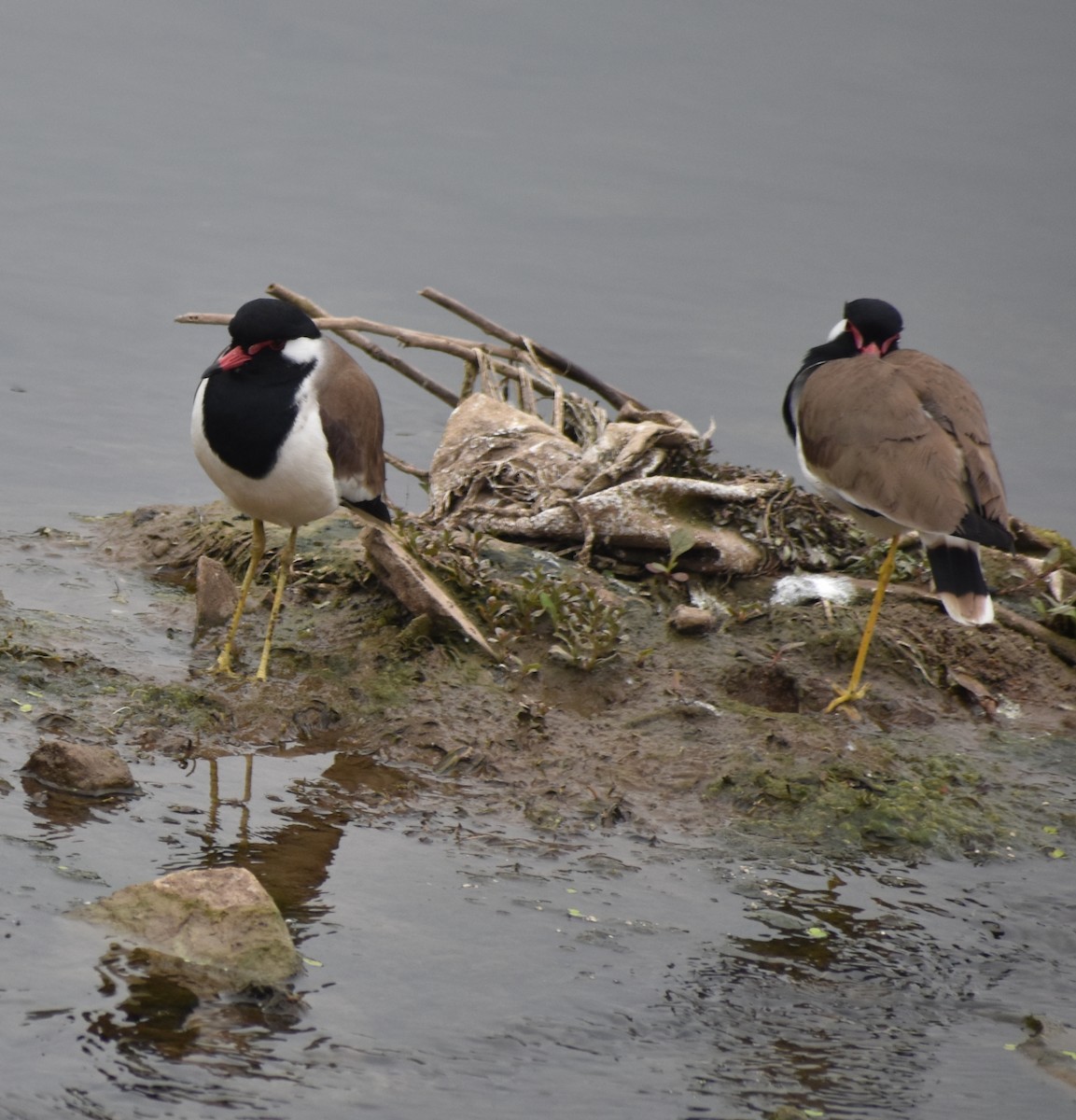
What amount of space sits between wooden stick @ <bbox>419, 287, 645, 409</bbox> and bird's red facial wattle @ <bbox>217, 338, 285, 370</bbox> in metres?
2.64

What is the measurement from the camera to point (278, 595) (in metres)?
7.02

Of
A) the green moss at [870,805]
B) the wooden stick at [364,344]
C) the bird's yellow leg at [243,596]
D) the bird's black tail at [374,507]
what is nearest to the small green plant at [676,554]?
the bird's black tail at [374,507]

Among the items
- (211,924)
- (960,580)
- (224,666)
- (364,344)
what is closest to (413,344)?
(364,344)

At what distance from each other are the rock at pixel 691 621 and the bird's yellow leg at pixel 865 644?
629 millimetres

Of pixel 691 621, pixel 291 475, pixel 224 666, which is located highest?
pixel 291 475

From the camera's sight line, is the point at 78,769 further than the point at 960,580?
No

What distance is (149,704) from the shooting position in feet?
20.2

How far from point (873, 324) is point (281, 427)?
8.74 feet

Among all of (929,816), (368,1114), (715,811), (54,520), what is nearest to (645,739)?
(715,811)

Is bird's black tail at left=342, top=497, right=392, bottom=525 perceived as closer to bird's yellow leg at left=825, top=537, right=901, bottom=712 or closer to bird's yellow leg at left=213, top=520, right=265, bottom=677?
bird's yellow leg at left=213, top=520, right=265, bottom=677

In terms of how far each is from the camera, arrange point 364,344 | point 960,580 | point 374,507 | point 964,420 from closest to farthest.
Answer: point 960,580, point 964,420, point 374,507, point 364,344

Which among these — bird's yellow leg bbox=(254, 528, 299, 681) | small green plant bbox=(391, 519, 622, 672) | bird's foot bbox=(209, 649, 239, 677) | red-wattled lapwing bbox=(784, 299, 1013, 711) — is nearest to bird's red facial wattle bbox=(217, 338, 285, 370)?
bird's yellow leg bbox=(254, 528, 299, 681)

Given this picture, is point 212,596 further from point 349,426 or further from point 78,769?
point 78,769

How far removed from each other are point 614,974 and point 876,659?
2728mm
